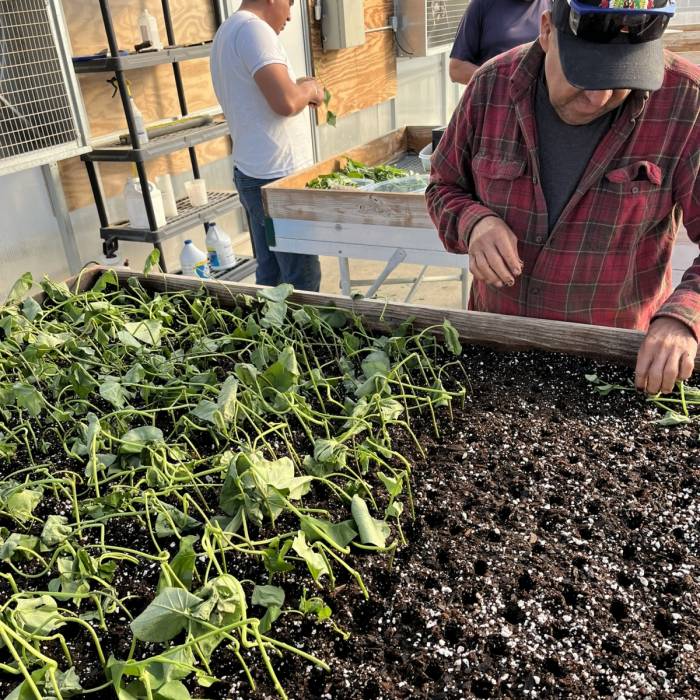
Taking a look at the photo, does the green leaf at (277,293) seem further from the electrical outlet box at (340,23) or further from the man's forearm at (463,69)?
the electrical outlet box at (340,23)

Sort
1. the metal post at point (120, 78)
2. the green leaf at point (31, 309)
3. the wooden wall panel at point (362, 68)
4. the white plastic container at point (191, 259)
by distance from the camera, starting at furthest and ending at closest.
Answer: the wooden wall panel at point (362, 68), the white plastic container at point (191, 259), the metal post at point (120, 78), the green leaf at point (31, 309)

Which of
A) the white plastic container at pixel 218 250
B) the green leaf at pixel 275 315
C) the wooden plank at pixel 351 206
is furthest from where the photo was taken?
the white plastic container at pixel 218 250

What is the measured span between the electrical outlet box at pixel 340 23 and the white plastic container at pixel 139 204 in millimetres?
1929

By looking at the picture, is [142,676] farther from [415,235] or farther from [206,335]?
[415,235]

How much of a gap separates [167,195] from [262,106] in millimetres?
742

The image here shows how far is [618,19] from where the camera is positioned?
90 centimetres

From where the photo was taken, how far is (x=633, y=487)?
86cm

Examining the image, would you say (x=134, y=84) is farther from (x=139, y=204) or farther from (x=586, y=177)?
(x=586, y=177)

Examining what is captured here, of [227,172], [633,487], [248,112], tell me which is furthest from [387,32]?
[633,487]

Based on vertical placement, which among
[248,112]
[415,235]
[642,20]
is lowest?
[415,235]

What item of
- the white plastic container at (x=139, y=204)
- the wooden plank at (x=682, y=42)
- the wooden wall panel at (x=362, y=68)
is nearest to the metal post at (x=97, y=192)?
the white plastic container at (x=139, y=204)

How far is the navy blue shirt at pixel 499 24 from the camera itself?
2.25m

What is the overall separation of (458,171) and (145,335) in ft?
2.35

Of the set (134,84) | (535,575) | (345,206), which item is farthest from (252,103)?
(535,575)
